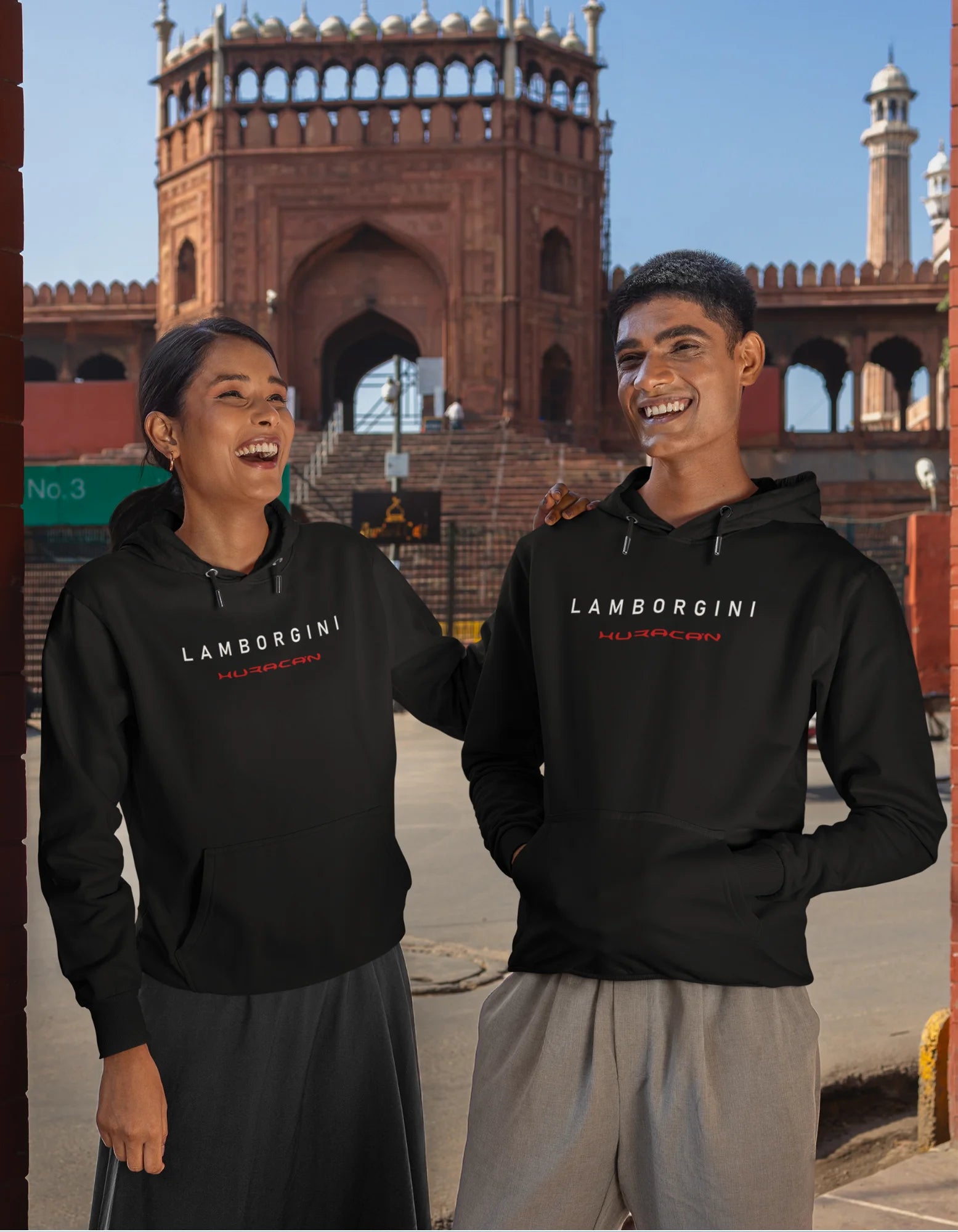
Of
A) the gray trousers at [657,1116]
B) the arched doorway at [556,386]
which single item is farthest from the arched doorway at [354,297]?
the gray trousers at [657,1116]

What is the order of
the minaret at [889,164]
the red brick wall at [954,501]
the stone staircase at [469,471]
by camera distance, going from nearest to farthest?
1. the red brick wall at [954,501]
2. the stone staircase at [469,471]
3. the minaret at [889,164]

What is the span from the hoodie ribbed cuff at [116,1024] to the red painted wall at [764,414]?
26.8 meters

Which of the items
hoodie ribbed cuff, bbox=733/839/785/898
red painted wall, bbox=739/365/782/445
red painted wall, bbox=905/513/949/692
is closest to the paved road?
hoodie ribbed cuff, bbox=733/839/785/898

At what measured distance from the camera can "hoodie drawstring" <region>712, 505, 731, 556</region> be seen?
1.71 meters

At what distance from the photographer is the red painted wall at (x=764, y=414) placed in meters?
27.6

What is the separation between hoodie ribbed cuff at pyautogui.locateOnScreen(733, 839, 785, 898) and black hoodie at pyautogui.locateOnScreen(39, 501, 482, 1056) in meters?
0.57

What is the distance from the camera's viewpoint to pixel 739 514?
1.72 metres

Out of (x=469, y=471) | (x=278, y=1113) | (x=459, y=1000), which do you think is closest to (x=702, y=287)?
(x=278, y=1113)

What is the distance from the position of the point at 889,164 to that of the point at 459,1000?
4095cm

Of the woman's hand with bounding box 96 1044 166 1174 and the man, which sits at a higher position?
the man

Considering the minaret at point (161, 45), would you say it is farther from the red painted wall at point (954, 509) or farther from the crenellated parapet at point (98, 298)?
the red painted wall at point (954, 509)

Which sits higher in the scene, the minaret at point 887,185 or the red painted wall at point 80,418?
the minaret at point 887,185

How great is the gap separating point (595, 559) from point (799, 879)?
48 centimetres

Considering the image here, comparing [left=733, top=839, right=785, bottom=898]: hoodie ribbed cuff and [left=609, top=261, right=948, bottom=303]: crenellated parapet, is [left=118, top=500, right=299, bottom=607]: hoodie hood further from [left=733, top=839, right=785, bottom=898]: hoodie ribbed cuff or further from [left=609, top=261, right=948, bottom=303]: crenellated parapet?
[left=609, top=261, right=948, bottom=303]: crenellated parapet
